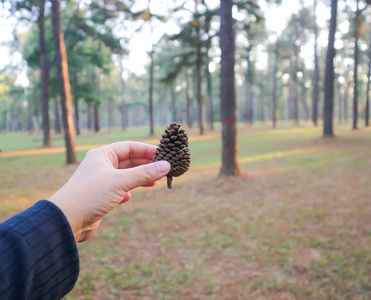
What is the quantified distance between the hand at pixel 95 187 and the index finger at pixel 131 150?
21 cm

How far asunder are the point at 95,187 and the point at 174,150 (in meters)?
0.55

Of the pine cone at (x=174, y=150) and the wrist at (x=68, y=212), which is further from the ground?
the pine cone at (x=174, y=150)

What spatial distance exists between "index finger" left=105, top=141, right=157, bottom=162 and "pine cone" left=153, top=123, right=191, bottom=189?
411 millimetres

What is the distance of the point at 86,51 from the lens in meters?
25.2

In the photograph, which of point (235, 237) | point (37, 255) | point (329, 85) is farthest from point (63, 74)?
point (329, 85)

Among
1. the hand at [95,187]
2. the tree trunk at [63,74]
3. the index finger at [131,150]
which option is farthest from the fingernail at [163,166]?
the tree trunk at [63,74]

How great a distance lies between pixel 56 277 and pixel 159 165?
807 millimetres

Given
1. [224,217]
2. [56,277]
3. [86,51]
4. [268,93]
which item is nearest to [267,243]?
[224,217]

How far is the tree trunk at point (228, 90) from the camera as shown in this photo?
9.96 m

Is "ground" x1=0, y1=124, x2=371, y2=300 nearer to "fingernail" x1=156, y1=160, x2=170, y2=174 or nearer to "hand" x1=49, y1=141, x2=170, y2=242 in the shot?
"hand" x1=49, y1=141, x2=170, y2=242

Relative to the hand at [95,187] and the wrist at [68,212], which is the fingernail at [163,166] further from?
the wrist at [68,212]

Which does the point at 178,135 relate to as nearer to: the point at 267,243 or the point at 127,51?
the point at 267,243

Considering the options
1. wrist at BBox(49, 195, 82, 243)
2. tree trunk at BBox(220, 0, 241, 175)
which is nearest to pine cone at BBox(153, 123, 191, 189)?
wrist at BBox(49, 195, 82, 243)

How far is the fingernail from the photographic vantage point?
1778 mm
